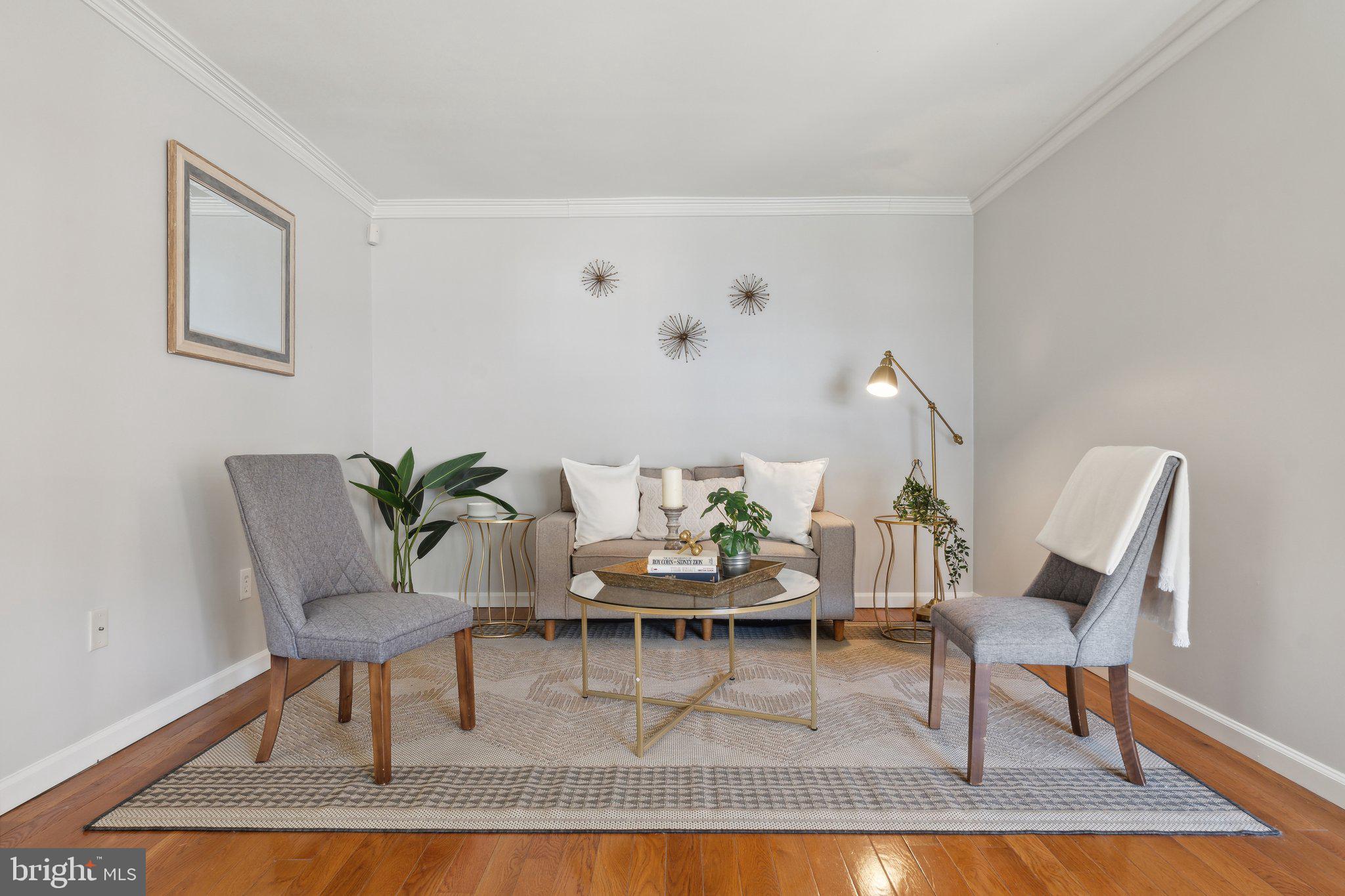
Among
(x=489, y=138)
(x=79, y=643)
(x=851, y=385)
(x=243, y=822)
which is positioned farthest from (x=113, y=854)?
(x=851, y=385)

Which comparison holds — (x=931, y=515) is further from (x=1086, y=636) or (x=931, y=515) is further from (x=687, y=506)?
(x=1086, y=636)

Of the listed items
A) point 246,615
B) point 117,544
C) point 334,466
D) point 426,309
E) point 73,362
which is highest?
point 426,309

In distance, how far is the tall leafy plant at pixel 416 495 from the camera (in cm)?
353

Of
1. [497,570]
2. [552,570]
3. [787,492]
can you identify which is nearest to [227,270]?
[552,570]

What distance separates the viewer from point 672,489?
7.94ft

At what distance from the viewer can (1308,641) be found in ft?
6.48

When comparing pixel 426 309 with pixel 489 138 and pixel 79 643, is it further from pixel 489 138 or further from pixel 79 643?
pixel 79 643

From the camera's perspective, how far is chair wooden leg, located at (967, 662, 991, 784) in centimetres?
191

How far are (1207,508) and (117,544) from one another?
3.57 m

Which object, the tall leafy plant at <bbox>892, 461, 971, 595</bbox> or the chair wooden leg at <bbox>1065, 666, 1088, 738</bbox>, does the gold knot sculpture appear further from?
the tall leafy plant at <bbox>892, 461, 971, 595</bbox>

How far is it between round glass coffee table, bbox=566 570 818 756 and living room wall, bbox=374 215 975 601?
1.68 meters

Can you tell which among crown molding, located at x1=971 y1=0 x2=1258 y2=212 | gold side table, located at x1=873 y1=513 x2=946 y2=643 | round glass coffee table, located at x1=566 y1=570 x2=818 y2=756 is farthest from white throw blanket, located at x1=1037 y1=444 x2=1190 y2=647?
crown molding, located at x1=971 y1=0 x2=1258 y2=212

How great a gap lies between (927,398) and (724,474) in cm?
121

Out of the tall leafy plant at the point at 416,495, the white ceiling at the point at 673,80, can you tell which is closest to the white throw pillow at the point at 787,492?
the tall leafy plant at the point at 416,495
